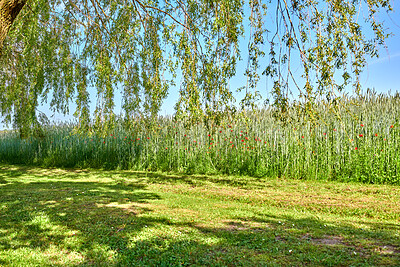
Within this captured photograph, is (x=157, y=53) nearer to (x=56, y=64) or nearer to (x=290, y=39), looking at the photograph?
(x=290, y=39)

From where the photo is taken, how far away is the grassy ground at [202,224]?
342 cm

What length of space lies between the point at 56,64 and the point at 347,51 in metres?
6.54

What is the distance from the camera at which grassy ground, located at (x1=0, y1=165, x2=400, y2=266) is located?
11.2 ft

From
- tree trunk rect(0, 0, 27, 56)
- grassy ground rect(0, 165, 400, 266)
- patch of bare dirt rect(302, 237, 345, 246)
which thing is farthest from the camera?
tree trunk rect(0, 0, 27, 56)

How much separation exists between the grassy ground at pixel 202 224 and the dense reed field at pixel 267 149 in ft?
2.58

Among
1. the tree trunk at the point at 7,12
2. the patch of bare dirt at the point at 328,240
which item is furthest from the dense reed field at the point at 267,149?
the tree trunk at the point at 7,12

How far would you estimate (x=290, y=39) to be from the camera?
513 cm

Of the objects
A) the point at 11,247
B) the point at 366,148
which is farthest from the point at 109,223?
the point at 366,148

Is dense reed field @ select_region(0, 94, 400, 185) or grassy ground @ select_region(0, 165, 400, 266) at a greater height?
dense reed field @ select_region(0, 94, 400, 185)

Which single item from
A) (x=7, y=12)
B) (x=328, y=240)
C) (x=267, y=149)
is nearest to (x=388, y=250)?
(x=328, y=240)

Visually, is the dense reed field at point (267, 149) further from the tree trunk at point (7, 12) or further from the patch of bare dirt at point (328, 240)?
the tree trunk at point (7, 12)

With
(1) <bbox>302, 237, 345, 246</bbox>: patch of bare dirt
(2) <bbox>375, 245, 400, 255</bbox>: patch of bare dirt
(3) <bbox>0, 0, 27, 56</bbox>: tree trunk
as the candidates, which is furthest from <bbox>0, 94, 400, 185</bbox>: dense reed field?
(3) <bbox>0, 0, 27, 56</bbox>: tree trunk

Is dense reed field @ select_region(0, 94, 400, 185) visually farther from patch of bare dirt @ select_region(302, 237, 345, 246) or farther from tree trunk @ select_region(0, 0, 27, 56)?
tree trunk @ select_region(0, 0, 27, 56)

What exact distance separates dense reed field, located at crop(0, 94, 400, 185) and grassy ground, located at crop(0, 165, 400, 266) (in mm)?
786
